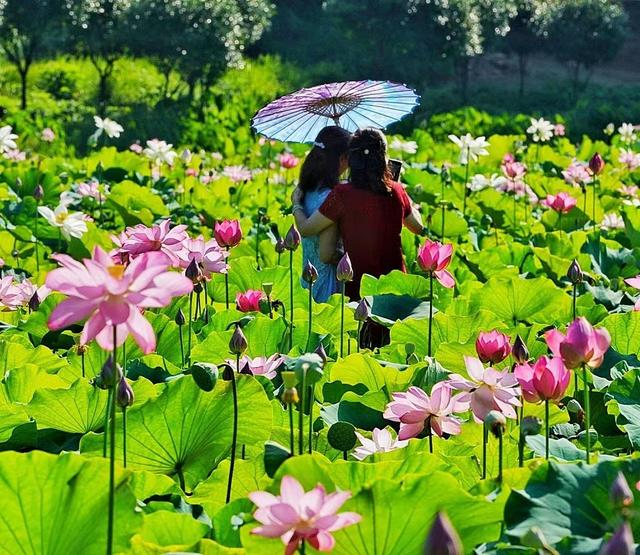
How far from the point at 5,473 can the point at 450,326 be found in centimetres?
114

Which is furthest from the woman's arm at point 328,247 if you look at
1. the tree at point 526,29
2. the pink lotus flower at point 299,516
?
the tree at point 526,29

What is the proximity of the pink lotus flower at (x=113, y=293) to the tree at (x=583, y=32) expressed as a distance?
22011 millimetres

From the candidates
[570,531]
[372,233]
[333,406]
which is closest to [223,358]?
[333,406]

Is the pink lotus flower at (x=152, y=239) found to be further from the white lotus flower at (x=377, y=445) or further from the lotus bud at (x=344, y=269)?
the white lotus flower at (x=377, y=445)

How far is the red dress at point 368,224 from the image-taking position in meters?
2.92

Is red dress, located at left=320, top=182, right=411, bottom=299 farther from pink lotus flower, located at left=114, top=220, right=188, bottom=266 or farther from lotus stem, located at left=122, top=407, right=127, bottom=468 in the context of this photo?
lotus stem, located at left=122, top=407, right=127, bottom=468

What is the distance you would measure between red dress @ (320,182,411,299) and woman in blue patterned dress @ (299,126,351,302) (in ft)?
0.29

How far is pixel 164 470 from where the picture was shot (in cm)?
132

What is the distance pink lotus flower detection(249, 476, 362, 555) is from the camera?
0.73m

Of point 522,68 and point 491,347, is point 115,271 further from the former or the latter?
point 522,68

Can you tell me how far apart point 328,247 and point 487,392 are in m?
1.88

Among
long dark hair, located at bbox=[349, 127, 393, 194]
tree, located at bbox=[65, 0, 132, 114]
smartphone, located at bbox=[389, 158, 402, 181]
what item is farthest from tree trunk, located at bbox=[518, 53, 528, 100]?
long dark hair, located at bbox=[349, 127, 393, 194]

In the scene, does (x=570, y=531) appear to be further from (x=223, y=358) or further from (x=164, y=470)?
(x=223, y=358)

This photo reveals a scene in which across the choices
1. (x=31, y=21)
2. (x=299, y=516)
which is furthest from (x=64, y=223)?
(x=31, y=21)
